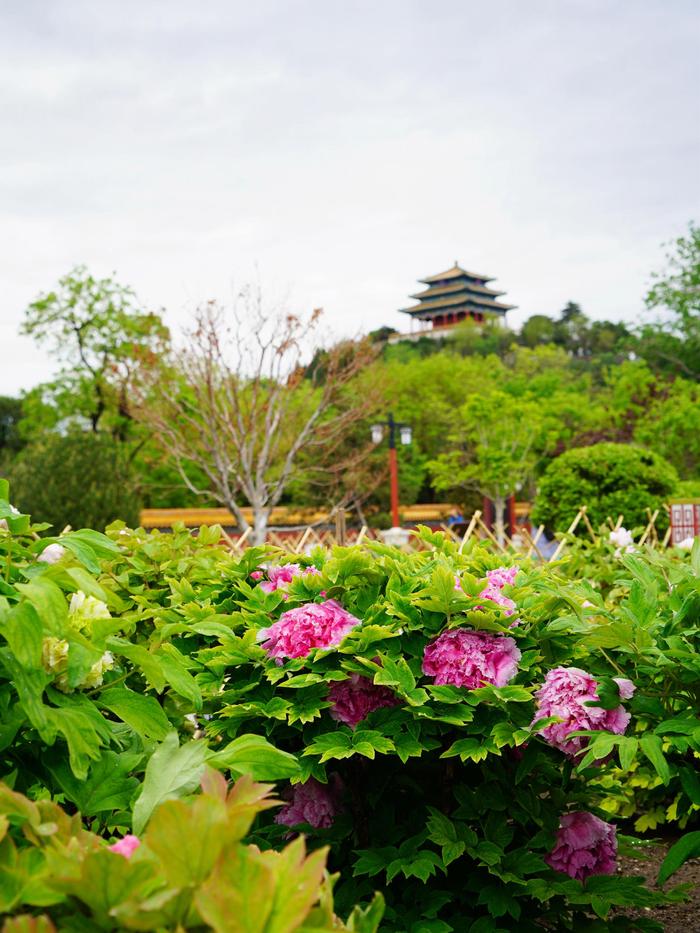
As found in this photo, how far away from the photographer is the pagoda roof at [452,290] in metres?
91.2

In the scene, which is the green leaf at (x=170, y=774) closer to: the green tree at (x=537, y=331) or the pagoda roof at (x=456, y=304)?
the green tree at (x=537, y=331)

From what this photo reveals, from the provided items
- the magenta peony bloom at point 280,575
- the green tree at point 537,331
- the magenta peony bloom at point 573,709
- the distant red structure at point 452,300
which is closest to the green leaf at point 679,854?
the magenta peony bloom at point 573,709

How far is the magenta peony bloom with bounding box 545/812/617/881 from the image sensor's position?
107 inches

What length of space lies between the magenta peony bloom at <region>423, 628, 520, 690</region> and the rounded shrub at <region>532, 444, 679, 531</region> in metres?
12.1

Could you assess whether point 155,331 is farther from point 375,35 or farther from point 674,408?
point 674,408

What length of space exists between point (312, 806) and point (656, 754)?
111 centimetres

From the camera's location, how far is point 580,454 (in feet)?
50.5

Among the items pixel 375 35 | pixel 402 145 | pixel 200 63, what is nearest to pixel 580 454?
pixel 375 35

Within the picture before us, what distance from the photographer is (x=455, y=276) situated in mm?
90750

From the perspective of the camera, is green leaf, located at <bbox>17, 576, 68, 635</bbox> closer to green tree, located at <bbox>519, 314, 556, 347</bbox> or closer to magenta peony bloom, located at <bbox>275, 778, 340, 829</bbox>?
magenta peony bloom, located at <bbox>275, 778, 340, 829</bbox>

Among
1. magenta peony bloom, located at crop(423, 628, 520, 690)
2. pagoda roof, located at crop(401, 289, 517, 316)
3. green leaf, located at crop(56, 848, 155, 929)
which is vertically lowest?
magenta peony bloom, located at crop(423, 628, 520, 690)

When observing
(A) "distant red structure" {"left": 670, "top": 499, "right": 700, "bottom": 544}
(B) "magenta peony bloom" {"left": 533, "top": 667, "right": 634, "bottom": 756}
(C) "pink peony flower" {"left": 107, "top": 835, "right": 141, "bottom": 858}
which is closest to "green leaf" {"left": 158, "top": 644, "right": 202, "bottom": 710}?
(C) "pink peony flower" {"left": 107, "top": 835, "right": 141, "bottom": 858}

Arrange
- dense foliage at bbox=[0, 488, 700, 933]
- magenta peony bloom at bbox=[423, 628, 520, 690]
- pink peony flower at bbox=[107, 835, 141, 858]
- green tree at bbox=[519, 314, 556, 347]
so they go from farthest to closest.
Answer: green tree at bbox=[519, 314, 556, 347]
magenta peony bloom at bbox=[423, 628, 520, 690]
dense foliage at bbox=[0, 488, 700, 933]
pink peony flower at bbox=[107, 835, 141, 858]

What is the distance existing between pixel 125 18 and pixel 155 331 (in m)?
12.9
